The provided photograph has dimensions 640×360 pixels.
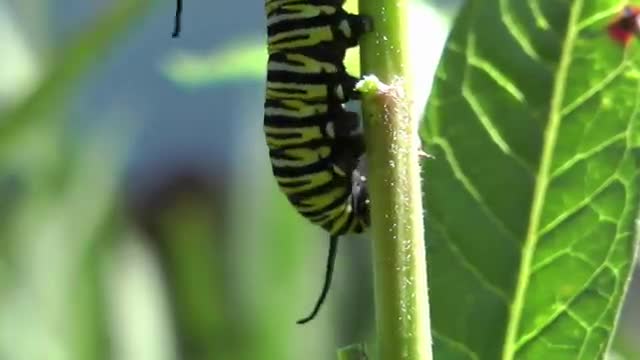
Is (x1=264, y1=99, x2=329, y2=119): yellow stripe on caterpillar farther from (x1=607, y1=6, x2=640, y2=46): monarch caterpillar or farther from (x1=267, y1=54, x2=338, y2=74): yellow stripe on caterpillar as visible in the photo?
(x1=607, y1=6, x2=640, y2=46): monarch caterpillar

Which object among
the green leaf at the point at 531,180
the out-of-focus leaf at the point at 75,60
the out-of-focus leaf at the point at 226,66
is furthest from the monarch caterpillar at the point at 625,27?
the out-of-focus leaf at the point at 75,60

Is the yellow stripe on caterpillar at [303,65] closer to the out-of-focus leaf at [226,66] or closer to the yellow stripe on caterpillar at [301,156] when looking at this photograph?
the yellow stripe on caterpillar at [301,156]

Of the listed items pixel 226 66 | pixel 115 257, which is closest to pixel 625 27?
pixel 226 66

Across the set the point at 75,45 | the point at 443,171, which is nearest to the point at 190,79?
the point at 75,45

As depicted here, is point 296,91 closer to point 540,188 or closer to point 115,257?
point 540,188

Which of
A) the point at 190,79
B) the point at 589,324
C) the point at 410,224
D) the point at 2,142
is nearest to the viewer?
the point at 410,224

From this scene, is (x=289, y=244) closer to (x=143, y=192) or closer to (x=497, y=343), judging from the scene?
(x=497, y=343)
